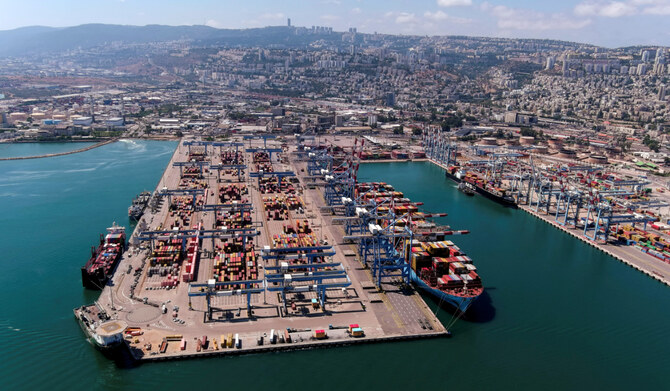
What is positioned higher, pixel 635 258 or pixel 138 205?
pixel 138 205

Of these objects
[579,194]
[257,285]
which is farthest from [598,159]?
[257,285]

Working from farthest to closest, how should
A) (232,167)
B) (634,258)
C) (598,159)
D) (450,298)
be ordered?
(598,159) < (232,167) < (634,258) < (450,298)

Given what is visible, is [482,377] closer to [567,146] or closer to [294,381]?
[294,381]

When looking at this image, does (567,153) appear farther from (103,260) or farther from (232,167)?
(103,260)

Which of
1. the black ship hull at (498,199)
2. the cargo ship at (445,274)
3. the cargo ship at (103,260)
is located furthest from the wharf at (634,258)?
the cargo ship at (103,260)

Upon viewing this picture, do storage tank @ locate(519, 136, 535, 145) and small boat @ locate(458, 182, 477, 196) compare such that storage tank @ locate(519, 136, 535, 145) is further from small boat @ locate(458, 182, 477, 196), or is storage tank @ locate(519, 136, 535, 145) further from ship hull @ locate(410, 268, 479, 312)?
ship hull @ locate(410, 268, 479, 312)

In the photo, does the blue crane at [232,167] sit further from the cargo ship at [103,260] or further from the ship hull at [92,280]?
the ship hull at [92,280]
